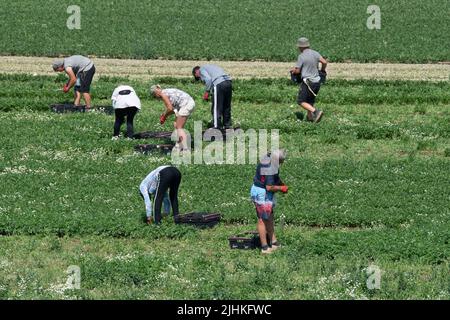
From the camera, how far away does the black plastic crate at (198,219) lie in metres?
22.1

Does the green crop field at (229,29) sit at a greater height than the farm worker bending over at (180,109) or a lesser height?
greater

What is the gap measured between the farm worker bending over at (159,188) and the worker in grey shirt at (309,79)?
8283 millimetres

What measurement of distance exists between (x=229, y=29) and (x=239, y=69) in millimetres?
7310

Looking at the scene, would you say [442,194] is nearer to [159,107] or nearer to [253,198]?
[253,198]

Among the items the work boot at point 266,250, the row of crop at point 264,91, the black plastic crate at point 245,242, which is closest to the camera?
the work boot at point 266,250

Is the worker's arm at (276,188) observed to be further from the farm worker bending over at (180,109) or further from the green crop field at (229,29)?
the green crop field at (229,29)

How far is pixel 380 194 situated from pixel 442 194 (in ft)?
3.75

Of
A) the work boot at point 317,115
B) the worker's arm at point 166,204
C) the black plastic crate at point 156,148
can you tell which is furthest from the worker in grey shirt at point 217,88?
the worker's arm at point 166,204

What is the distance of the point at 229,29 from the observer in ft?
146

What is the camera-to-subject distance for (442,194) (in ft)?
78.4

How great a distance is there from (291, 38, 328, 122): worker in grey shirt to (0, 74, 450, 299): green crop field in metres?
0.35

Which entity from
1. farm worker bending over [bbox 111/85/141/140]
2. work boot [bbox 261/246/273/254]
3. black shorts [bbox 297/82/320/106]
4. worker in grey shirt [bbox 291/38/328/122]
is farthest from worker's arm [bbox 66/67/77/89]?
work boot [bbox 261/246/273/254]

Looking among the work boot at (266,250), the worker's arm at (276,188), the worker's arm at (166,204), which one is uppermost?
the worker's arm at (276,188)

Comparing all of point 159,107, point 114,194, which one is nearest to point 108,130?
point 159,107
